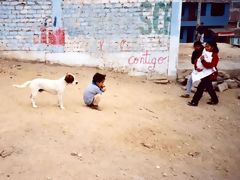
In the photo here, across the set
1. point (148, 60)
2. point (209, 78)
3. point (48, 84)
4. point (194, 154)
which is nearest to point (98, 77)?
point (48, 84)

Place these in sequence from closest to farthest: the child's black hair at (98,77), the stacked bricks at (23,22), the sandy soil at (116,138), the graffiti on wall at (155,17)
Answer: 1. the sandy soil at (116,138)
2. the child's black hair at (98,77)
3. the stacked bricks at (23,22)
4. the graffiti on wall at (155,17)

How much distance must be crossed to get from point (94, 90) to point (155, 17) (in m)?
3.77

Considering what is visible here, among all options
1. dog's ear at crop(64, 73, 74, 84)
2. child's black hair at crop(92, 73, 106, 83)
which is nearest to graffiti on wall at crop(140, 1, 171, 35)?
child's black hair at crop(92, 73, 106, 83)

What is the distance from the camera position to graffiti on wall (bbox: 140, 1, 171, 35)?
898cm

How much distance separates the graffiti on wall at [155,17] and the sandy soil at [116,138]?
2.06 metres

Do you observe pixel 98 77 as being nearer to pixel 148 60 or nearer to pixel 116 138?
pixel 116 138

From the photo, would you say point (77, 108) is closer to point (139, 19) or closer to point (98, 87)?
point (98, 87)

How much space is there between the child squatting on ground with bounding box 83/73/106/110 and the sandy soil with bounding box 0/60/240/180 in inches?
8.0

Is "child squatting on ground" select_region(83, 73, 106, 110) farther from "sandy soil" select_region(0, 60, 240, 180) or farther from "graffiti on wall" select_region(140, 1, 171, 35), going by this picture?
"graffiti on wall" select_region(140, 1, 171, 35)

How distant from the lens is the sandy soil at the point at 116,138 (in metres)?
4.35

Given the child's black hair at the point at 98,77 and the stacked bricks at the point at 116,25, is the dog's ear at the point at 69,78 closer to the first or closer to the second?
the child's black hair at the point at 98,77

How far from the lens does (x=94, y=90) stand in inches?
242

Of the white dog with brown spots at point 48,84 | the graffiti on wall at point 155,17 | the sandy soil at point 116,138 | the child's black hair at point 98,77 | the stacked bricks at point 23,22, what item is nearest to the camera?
the sandy soil at point 116,138

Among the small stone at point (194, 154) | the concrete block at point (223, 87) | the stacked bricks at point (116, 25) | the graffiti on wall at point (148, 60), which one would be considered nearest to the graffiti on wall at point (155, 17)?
the stacked bricks at point (116, 25)
